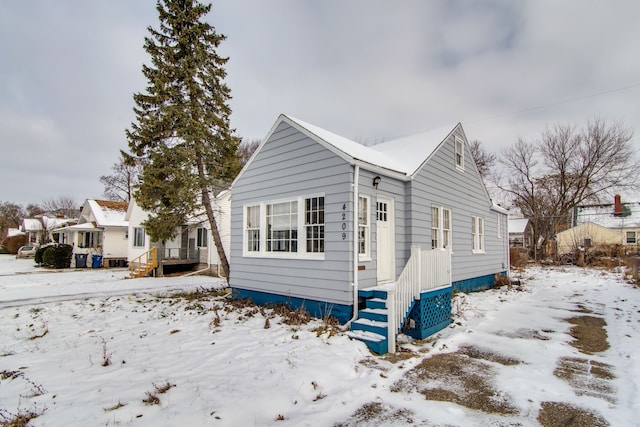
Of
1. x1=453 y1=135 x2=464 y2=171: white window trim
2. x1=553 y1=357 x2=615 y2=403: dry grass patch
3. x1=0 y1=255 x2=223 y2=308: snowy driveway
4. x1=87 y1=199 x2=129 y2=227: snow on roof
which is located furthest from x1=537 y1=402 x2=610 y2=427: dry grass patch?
x1=87 y1=199 x2=129 y2=227: snow on roof

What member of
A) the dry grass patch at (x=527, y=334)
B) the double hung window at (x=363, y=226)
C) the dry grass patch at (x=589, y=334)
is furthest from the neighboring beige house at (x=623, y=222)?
the double hung window at (x=363, y=226)

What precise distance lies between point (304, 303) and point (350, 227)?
7.45ft

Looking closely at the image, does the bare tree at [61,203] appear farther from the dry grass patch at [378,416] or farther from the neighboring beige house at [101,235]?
the dry grass patch at [378,416]

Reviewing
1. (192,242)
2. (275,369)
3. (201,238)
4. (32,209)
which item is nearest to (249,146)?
(192,242)

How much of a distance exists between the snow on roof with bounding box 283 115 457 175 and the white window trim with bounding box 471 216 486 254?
3.84 meters

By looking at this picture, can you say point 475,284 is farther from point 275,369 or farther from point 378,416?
point 378,416

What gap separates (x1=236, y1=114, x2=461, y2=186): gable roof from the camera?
7536mm

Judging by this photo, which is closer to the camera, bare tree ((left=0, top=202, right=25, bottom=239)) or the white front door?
the white front door

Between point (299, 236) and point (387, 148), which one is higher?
point (387, 148)

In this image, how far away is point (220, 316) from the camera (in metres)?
7.91

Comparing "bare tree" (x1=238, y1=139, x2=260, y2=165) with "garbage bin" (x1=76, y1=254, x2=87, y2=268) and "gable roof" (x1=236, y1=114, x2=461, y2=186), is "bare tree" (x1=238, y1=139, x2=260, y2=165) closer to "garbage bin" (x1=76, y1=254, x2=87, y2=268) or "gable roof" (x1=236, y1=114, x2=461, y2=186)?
"garbage bin" (x1=76, y1=254, x2=87, y2=268)

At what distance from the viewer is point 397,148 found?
11234 mm

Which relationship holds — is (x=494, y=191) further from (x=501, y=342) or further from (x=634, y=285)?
(x=501, y=342)

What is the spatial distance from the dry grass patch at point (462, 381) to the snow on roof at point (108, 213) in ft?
84.4
